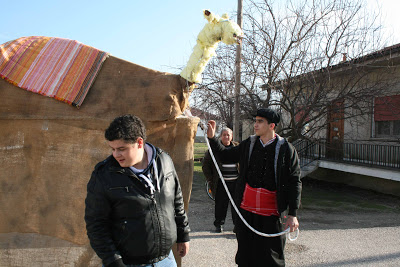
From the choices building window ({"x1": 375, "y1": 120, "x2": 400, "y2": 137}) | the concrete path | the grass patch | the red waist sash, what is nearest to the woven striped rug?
the red waist sash

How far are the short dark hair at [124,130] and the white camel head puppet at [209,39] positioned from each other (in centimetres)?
129

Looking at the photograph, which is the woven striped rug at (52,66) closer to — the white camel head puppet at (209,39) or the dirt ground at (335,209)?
the white camel head puppet at (209,39)

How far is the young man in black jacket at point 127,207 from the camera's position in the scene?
1.86 meters

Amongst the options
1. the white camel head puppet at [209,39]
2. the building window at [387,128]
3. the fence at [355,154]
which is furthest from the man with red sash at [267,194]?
the building window at [387,128]

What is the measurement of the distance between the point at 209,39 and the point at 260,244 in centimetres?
197

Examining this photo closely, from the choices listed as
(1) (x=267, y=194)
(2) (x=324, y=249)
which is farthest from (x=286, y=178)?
(2) (x=324, y=249)

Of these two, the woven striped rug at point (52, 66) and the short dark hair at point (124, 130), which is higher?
the woven striped rug at point (52, 66)

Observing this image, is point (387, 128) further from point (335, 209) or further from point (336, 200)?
point (335, 209)

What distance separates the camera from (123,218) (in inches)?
75.0

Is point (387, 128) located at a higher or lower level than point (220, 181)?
higher

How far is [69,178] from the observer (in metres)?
3.12

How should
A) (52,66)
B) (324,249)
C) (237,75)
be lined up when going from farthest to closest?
(237,75) → (324,249) → (52,66)

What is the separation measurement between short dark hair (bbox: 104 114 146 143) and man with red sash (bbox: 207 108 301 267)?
1.55m

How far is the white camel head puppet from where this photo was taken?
3.04m
